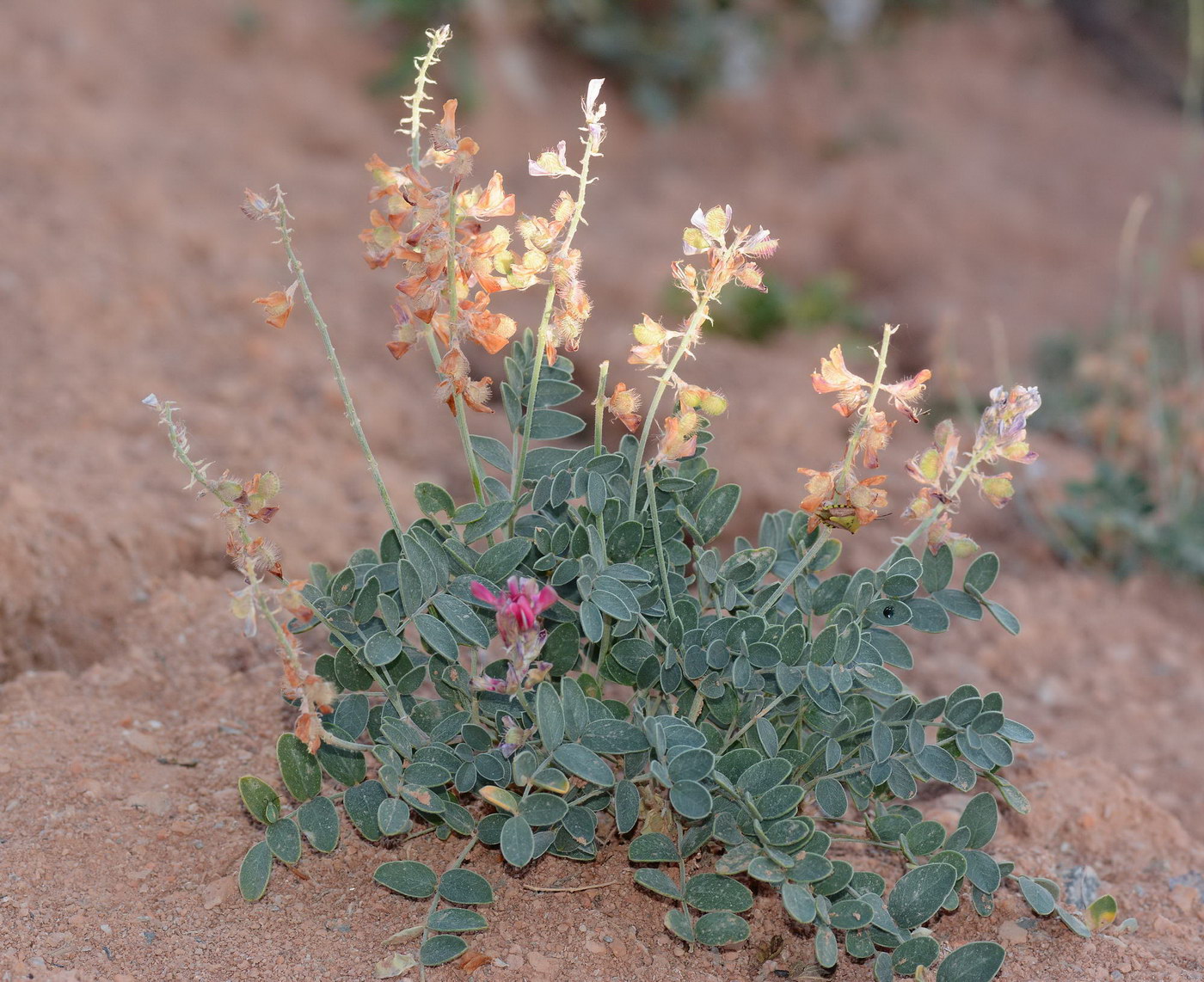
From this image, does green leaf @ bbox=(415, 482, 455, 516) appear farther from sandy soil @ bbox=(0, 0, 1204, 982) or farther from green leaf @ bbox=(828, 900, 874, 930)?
green leaf @ bbox=(828, 900, 874, 930)

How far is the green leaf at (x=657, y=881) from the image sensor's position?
1.55 m

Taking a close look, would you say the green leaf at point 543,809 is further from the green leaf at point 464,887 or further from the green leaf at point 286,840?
the green leaf at point 286,840

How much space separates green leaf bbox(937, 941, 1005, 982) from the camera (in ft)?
5.02

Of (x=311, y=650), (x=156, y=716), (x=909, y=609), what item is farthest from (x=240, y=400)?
(x=909, y=609)

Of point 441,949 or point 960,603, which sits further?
point 960,603

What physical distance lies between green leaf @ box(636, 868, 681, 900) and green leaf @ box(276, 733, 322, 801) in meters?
0.46

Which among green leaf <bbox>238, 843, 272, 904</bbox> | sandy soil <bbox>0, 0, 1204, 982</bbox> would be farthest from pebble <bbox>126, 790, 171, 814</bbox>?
green leaf <bbox>238, 843, 272, 904</bbox>

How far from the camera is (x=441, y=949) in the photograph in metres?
1.52

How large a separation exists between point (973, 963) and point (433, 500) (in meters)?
0.94

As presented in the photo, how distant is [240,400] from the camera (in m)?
3.23

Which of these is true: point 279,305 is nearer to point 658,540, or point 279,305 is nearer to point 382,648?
point 382,648

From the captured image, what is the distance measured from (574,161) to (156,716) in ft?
12.0

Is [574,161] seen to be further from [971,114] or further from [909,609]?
[909,609]

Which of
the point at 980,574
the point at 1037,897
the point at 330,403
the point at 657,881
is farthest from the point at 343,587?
the point at 330,403
